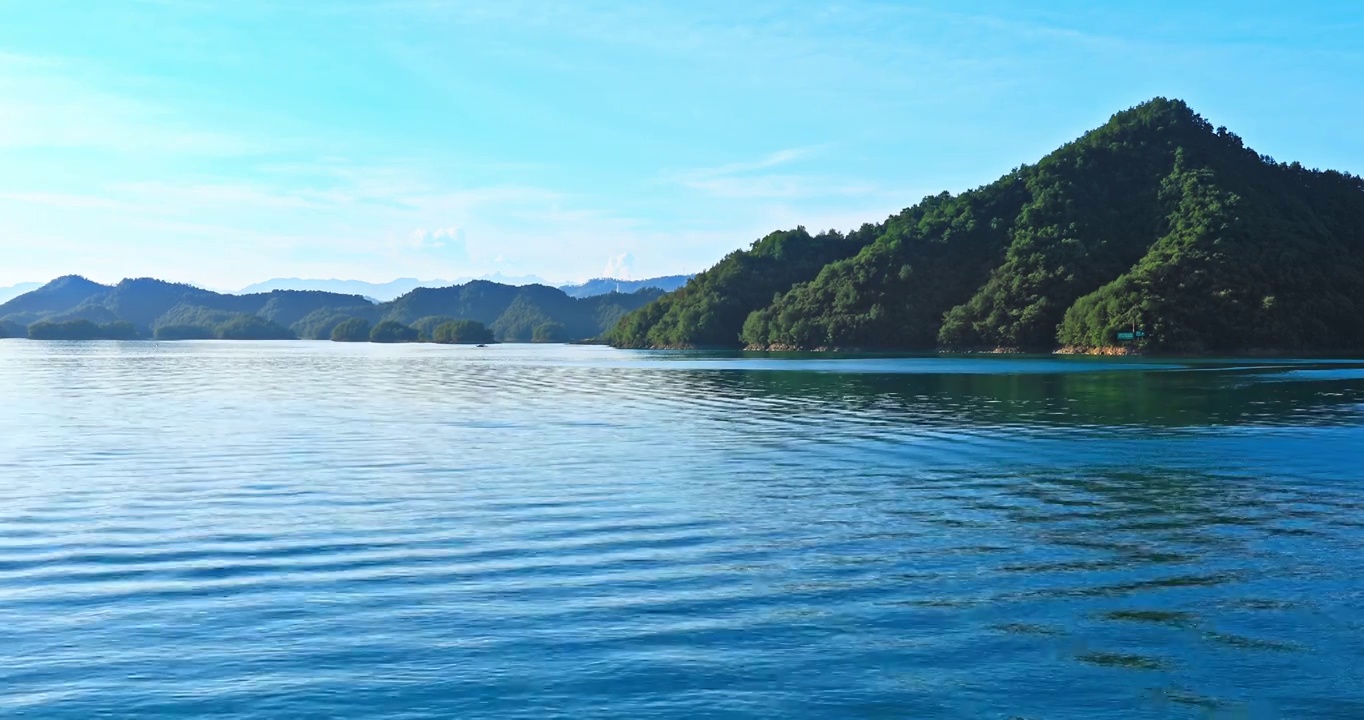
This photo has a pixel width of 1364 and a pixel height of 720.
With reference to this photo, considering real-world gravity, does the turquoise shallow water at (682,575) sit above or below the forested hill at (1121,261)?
below

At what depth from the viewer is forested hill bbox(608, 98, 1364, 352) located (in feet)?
413

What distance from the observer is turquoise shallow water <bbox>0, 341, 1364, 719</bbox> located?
9977mm

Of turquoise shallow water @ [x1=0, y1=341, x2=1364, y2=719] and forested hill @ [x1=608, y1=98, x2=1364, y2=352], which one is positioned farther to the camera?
forested hill @ [x1=608, y1=98, x2=1364, y2=352]

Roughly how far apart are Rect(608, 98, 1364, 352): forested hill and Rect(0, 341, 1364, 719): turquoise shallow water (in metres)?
101

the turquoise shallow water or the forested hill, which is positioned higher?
the forested hill

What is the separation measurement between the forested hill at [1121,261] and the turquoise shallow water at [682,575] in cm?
10148

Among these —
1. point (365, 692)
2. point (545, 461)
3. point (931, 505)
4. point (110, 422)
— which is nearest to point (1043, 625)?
point (365, 692)

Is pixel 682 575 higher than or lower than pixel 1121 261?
lower

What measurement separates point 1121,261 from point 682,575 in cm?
15544

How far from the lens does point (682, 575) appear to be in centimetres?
1451

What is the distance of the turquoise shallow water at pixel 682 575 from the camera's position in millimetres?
9977

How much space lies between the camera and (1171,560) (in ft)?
50.7

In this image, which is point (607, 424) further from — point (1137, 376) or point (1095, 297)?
point (1095, 297)

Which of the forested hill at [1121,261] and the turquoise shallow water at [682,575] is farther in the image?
the forested hill at [1121,261]
